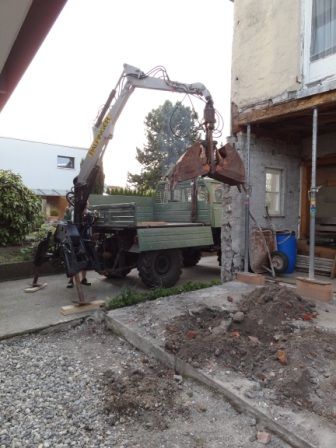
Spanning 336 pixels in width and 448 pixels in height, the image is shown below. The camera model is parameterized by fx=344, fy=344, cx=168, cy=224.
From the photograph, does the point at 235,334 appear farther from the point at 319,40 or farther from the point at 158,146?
the point at 158,146

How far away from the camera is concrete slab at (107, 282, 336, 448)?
2.31 meters

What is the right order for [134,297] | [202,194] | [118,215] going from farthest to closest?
[202,194] < [118,215] < [134,297]

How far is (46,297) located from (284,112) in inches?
192

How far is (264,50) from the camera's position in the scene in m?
5.77

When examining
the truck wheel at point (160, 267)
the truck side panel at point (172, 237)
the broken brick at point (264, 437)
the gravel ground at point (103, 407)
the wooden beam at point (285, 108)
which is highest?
the wooden beam at point (285, 108)

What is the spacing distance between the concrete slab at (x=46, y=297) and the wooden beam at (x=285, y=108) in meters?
3.44

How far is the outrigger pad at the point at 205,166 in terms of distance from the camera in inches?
157

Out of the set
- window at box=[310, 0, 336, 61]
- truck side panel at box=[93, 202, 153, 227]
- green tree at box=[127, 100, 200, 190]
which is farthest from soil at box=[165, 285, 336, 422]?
green tree at box=[127, 100, 200, 190]

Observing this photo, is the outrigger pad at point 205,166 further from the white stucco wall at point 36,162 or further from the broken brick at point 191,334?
the white stucco wall at point 36,162

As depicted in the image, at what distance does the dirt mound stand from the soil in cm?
32

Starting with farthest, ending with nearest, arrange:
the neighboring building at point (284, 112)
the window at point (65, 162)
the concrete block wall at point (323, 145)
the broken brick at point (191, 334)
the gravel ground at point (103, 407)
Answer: the window at point (65, 162) < the concrete block wall at point (323, 145) < the neighboring building at point (284, 112) < the broken brick at point (191, 334) < the gravel ground at point (103, 407)

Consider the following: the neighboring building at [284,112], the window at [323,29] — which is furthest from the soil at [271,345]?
the window at [323,29]

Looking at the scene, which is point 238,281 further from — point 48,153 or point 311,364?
point 48,153

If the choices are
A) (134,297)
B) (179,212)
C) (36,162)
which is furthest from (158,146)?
(134,297)
